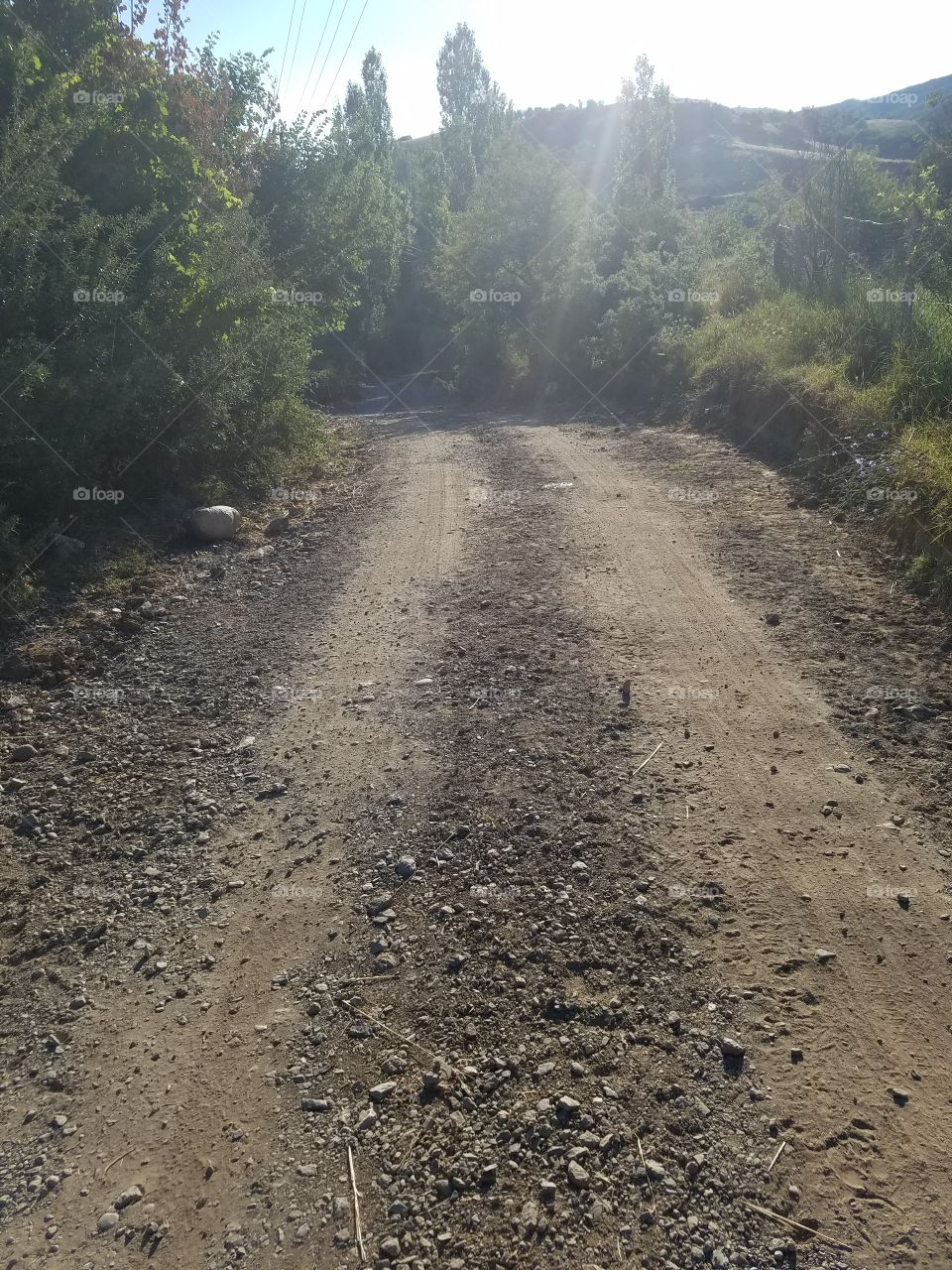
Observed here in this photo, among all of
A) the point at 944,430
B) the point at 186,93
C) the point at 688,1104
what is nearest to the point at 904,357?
the point at 944,430

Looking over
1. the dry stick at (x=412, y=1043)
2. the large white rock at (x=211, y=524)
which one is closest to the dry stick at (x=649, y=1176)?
the dry stick at (x=412, y=1043)

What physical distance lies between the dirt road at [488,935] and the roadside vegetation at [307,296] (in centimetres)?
190

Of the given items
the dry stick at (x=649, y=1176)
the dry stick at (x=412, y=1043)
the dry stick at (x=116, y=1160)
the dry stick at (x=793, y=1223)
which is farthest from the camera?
the dry stick at (x=412, y=1043)

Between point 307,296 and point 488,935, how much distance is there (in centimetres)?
1396

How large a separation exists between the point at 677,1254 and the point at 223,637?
488cm

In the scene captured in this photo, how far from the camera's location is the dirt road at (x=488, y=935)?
7.56ft

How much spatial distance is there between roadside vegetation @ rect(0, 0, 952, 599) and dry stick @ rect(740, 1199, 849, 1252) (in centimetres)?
471

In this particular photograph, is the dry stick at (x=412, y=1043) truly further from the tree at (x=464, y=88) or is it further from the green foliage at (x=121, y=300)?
the tree at (x=464, y=88)

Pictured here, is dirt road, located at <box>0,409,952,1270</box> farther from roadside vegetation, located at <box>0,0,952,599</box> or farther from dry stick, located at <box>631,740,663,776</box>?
roadside vegetation, located at <box>0,0,952,599</box>

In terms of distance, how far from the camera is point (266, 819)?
402 cm

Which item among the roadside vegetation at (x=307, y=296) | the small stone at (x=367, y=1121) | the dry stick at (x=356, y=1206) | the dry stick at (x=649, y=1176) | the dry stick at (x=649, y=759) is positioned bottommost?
the dry stick at (x=356, y=1206)

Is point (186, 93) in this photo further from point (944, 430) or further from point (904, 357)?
point (944, 430)

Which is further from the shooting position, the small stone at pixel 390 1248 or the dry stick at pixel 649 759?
the dry stick at pixel 649 759

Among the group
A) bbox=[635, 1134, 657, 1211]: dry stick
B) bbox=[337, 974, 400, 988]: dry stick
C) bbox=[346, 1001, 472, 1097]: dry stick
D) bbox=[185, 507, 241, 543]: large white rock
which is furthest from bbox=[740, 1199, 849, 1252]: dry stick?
bbox=[185, 507, 241, 543]: large white rock
